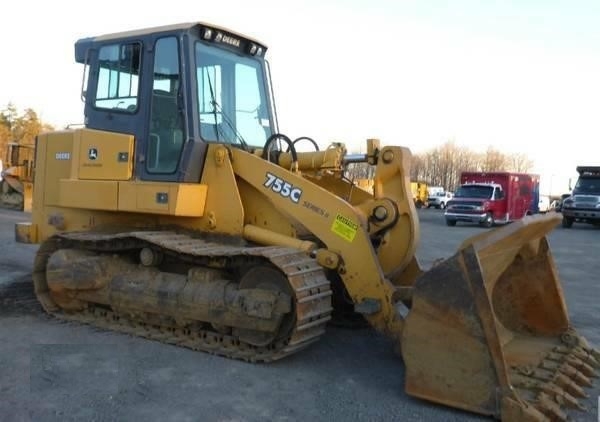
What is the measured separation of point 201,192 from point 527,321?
11.9ft

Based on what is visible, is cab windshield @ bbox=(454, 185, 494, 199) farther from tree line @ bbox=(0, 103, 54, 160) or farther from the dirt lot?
tree line @ bbox=(0, 103, 54, 160)

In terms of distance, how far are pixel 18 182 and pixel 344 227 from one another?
22.3 m

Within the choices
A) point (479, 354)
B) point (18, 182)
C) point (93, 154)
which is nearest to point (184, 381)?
point (479, 354)

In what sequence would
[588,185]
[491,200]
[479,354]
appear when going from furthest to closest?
[588,185] < [491,200] < [479,354]

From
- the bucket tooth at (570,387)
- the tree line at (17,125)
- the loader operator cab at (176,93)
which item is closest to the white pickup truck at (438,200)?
the tree line at (17,125)

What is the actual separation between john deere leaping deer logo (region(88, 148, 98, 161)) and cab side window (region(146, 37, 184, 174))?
0.78 metres

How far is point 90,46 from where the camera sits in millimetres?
7707

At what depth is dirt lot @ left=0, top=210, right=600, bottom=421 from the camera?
471cm

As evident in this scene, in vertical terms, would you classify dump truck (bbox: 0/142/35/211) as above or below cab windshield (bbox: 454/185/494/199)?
below

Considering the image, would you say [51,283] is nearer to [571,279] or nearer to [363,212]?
[363,212]

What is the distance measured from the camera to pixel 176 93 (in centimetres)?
683

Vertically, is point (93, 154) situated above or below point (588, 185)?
below

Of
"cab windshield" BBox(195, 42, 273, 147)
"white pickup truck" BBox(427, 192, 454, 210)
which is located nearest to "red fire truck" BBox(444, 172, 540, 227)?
"white pickup truck" BBox(427, 192, 454, 210)

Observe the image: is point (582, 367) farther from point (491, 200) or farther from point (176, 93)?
point (491, 200)
